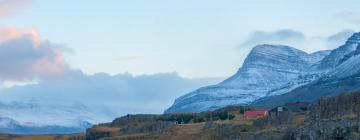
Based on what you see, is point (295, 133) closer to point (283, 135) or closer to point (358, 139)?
point (283, 135)

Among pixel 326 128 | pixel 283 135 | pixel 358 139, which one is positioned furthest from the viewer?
pixel 283 135

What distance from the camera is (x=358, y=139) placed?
569ft

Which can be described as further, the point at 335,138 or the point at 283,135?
the point at 283,135

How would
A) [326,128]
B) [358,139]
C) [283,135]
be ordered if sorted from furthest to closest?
[283,135], [326,128], [358,139]

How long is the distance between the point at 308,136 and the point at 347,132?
9.26m

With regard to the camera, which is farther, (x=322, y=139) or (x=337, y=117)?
(x=337, y=117)

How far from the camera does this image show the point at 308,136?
614 feet

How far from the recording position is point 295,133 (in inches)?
7608

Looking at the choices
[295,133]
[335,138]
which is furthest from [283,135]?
[335,138]

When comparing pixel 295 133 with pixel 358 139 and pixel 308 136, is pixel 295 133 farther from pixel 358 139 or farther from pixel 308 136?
pixel 358 139

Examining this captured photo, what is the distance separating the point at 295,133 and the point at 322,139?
399 inches

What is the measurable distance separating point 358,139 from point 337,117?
83.4 ft

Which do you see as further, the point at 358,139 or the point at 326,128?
the point at 326,128

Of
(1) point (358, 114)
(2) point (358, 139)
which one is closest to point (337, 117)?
(1) point (358, 114)
